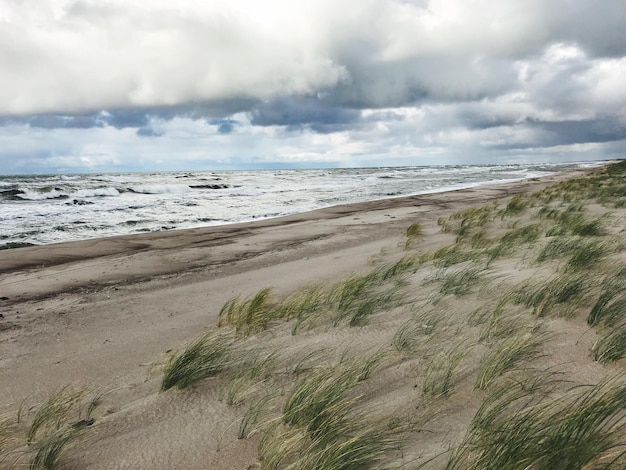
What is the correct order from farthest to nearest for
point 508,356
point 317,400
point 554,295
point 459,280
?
point 459,280
point 554,295
point 508,356
point 317,400

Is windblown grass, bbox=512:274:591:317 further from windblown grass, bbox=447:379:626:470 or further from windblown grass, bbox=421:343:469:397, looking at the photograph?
windblown grass, bbox=447:379:626:470

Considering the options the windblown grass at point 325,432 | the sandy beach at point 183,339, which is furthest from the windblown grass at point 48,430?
the windblown grass at point 325,432

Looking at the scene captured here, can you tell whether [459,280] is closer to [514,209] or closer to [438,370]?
[438,370]

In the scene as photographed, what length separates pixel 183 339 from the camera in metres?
5.04

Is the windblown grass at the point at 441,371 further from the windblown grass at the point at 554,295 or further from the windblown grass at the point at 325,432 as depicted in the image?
the windblown grass at the point at 554,295

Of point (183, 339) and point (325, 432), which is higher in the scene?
point (325, 432)

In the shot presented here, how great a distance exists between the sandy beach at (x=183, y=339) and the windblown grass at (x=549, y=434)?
0.68 feet

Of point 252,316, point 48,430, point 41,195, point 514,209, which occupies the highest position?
point 41,195

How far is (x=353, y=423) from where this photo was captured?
108 inches

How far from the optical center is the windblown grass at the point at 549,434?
6.88ft

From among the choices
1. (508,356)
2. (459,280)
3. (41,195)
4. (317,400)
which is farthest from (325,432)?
(41,195)

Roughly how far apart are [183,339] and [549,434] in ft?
12.8

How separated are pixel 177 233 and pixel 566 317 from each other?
12.8 m

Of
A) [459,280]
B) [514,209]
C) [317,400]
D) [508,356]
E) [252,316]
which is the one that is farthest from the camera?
[514,209]
